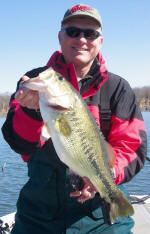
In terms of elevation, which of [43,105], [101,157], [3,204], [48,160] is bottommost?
[3,204]

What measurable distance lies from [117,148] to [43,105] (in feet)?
4.11

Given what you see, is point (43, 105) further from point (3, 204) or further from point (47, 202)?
point (3, 204)

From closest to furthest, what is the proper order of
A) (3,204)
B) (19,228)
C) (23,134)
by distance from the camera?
(23,134)
(19,228)
(3,204)

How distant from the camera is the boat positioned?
5.45 metres

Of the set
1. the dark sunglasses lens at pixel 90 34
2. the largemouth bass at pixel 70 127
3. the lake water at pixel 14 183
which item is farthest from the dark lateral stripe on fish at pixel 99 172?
the lake water at pixel 14 183

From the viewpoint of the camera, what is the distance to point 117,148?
3.77m

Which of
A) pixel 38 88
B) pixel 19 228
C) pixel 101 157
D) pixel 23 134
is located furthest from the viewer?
pixel 19 228

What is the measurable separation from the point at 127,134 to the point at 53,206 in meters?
1.16

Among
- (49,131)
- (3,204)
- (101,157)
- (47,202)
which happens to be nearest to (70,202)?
(47,202)

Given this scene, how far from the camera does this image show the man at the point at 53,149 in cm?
354

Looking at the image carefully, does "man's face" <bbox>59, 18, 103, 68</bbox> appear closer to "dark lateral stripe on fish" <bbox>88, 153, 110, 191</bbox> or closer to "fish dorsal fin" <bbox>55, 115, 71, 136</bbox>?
"fish dorsal fin" <bbox>55, 115, 71, 136</bbox>

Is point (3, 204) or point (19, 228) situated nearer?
point (19, 228)

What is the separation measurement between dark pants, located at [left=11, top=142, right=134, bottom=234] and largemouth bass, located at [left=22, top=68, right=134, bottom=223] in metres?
0.58

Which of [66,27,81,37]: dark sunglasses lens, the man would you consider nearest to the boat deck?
the man
